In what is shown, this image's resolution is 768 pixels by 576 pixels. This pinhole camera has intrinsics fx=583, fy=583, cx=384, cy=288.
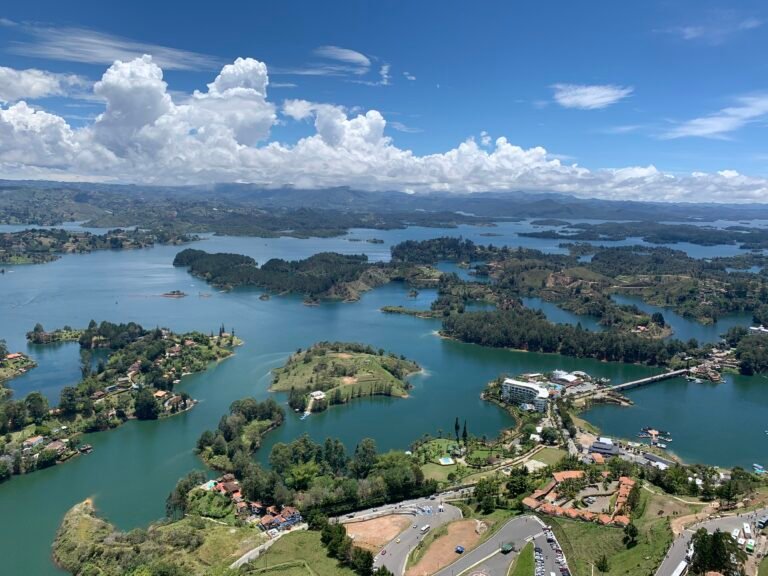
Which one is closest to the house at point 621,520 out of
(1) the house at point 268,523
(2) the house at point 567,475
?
(2) the house at point 567,475

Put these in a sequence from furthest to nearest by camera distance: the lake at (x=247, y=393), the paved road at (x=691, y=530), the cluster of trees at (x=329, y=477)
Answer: the lake at (x=247, y=393) → the cluster of trees at (x=329, y=477) → the paved road at (x=691, y=530)

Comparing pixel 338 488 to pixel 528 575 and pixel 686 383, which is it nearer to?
pixel 528 575

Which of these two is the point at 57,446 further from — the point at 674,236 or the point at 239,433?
the point at 674,236

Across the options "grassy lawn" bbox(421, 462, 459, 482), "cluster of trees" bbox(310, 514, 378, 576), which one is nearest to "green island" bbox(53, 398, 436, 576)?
"cluster of trees" bbox(310, 514, 378, 576)

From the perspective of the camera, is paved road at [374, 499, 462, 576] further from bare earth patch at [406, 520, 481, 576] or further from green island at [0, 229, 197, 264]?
green island at [0, 229, 197, 264]

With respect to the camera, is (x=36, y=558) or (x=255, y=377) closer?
(x=36, y=558)

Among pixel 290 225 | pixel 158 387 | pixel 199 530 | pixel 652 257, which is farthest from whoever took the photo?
pixel 290 225

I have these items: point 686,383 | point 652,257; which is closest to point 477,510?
point 686,383

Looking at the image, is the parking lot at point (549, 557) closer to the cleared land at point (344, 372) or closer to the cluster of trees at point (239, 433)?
the cluster of trees at point (239, 433)
